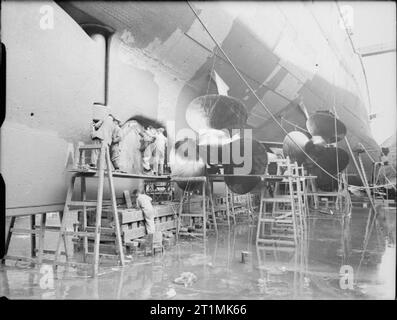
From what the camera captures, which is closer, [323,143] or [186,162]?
[186,162]

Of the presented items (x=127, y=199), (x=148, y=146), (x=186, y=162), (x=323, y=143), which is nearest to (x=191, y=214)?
(x=186, y=162)

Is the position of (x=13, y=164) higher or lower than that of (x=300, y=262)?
higher

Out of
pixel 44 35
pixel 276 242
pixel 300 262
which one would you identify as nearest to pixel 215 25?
pixel 44 35

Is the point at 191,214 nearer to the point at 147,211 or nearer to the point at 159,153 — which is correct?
the point at 147,211

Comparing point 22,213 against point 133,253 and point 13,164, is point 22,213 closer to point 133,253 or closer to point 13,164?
point 13,164

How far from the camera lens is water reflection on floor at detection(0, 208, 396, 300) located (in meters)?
3.73

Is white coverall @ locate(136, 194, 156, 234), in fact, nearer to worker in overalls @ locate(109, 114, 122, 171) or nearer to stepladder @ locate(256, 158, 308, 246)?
worker in overalls @ locate(109, 114, 122, 171)

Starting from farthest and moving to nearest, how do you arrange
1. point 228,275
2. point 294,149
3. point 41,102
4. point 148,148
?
1. point 294,149
2. point 148,148
3. point 41,102
4. point 228,275

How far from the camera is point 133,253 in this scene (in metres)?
5.67

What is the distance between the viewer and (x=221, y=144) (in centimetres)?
729

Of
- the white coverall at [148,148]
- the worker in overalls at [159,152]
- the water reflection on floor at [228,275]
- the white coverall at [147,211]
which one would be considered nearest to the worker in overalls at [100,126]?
the white coverall at [147,211]

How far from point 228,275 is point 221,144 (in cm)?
335

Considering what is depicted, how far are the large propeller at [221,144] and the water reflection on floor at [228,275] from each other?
59.5 inches

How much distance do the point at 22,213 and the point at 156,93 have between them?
3731mm
